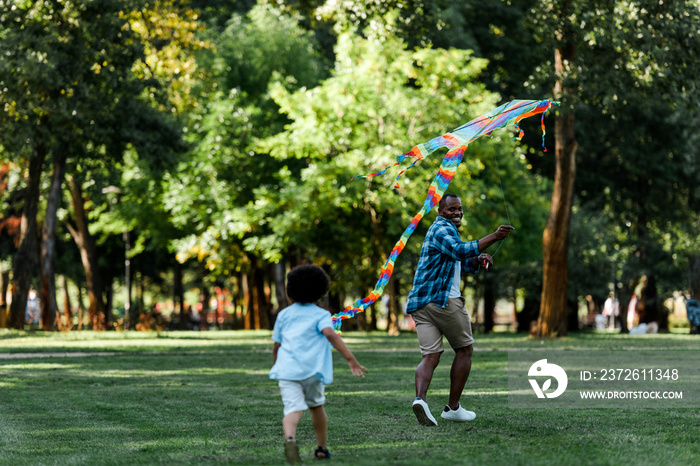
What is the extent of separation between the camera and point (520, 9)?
117ft

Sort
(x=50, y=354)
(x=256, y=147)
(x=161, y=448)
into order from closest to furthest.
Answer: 1. (x=161, y=448)
2. (x=50, y=354)
3. (x=256, y=147)

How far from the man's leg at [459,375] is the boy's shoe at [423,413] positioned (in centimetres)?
40

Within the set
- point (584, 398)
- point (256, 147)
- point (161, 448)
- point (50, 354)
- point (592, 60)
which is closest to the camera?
point (161, 448)

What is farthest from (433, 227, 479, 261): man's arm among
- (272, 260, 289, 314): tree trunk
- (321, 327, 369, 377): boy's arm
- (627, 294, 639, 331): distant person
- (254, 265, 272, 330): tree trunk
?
(627, 294, 639, 331): distant person

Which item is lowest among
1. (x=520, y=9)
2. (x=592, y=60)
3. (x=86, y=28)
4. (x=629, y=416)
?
(x=629, y=416)

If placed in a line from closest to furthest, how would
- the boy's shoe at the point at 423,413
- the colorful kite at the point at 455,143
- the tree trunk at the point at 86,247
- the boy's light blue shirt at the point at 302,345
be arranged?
the boy's light blue shirt at the point at 302,345 → the boy's shoe at the point at 423,413 → the colorful kite at the point at 455,143 → the tree trunk at the point at 86,247

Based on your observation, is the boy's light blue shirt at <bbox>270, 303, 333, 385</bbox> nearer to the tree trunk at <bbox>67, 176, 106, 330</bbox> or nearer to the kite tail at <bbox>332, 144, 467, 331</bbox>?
the kite tail at <bbox>332, 144, 467, 331</bbox>

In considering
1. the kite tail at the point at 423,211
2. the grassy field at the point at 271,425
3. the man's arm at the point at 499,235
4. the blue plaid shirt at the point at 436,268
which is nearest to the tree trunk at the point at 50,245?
the grassy field at the point at 271,425

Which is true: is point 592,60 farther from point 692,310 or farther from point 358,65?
point 692,310

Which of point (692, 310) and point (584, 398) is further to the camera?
point (692, 310)

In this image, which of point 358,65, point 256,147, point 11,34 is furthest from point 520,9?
point 11,34

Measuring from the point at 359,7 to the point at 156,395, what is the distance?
11706 mm

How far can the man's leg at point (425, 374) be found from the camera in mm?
8555
